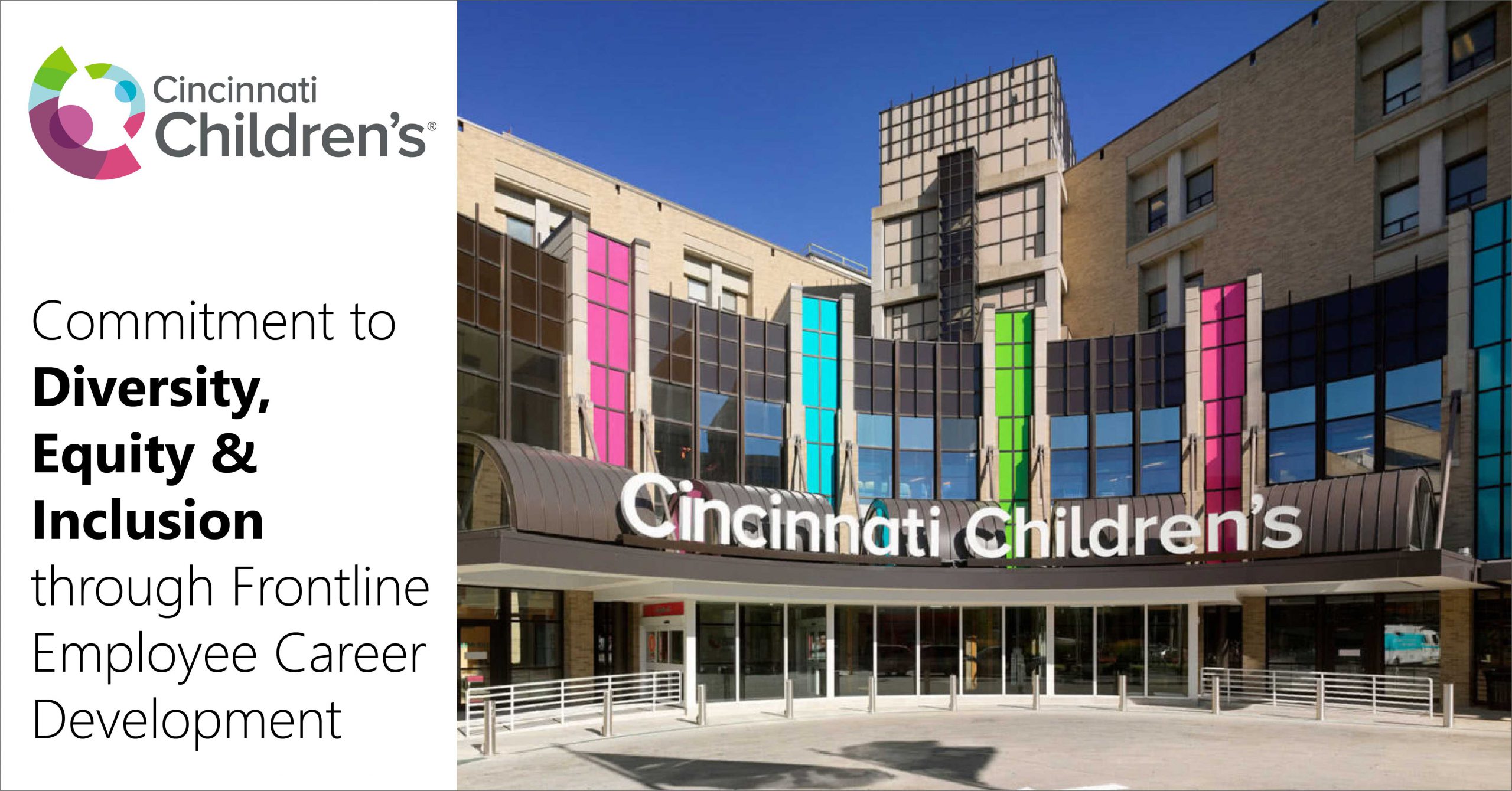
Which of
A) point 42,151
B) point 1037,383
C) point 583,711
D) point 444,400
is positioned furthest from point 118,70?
point 1037,383

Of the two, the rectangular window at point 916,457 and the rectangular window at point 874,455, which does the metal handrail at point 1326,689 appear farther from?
the rectangular window at point 874,455

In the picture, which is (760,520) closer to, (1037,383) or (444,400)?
(1037,383)

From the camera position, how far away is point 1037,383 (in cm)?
4038

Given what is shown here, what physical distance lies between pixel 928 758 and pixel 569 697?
36.4 feet

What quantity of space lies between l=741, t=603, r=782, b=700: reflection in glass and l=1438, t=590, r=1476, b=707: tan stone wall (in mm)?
19171

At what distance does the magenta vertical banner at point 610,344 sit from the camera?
3238cm

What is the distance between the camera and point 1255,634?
3572 cm

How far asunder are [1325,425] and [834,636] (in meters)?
17.6

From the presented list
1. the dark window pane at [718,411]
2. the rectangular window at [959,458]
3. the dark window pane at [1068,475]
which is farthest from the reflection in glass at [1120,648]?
the dark window pane at [718,411]

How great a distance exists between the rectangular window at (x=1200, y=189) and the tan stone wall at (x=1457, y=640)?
22.2 metres

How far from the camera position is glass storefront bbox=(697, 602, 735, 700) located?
3067 centimetres

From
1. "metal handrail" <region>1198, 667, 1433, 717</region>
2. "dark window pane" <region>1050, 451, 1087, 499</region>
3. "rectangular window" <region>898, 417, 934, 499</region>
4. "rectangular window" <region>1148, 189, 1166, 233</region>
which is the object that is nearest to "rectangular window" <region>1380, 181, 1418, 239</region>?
"rectangular window" <region>1148, 189, 1166, 233</region>

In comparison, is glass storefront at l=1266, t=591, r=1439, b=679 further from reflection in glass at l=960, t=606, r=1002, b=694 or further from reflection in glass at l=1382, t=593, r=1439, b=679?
reflection in glass at l=960, t=606, r=1002, b=694

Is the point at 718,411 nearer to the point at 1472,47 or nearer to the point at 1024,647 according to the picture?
the point at 1024,647
